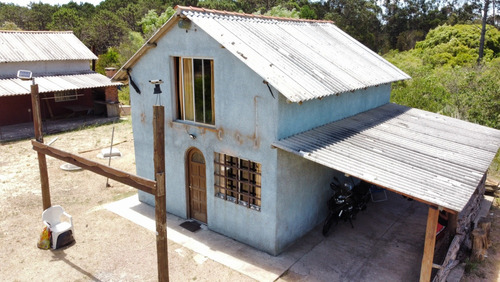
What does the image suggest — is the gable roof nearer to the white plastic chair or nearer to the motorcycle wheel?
the motorcycle wheel

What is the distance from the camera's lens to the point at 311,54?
35.7 feet

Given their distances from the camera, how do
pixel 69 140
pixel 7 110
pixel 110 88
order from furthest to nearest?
pixel 110 88, pixel 7 110, pixel 69 140

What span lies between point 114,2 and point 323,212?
204ft

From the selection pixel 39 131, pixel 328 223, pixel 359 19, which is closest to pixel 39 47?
pixel 39 131

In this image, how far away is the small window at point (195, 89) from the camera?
9320 millimetres

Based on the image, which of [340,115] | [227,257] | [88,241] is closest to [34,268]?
[88,241]

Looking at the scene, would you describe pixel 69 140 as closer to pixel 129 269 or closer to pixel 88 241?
pixel 88 241

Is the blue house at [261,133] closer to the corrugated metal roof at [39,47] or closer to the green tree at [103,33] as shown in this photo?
the corrugated metal roof at [39,47]

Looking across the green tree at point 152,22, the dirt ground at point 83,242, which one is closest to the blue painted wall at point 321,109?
the dirt ground at point 83,242

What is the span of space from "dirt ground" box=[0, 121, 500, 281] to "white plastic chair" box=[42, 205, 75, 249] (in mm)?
436

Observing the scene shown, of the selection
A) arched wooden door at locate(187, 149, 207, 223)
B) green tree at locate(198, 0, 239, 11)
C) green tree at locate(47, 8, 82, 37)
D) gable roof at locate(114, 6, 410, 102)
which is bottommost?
arched wooden door at locate(187, 149, 207, 223)

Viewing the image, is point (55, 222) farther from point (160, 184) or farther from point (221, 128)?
point (221, 128)

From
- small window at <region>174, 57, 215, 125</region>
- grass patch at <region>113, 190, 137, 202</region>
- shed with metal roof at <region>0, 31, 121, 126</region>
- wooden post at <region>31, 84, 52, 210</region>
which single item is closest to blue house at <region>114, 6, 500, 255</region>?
small window at <region>174, 57, 215, 125</region>

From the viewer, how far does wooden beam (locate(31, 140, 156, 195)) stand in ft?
22.1
